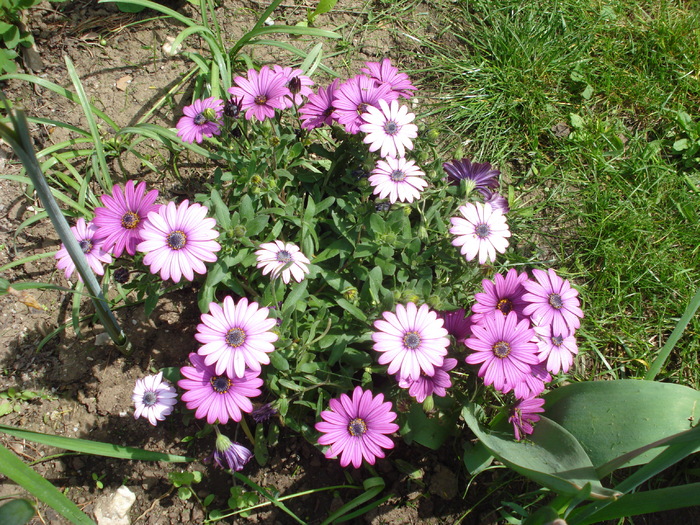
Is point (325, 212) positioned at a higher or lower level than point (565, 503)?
higher

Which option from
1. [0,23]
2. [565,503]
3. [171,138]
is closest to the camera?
[565,503]

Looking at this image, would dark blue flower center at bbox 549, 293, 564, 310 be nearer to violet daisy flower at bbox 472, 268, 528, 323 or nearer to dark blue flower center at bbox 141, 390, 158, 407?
violet daisy flower at bbox 472, 268, 528, 323

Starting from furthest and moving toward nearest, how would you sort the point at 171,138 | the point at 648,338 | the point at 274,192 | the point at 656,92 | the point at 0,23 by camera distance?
the point at 656,92, the point at 0,23, the point at 648,338, the point at 171,138, the point at 274,192

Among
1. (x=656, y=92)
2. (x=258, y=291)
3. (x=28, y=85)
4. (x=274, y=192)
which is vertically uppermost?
(x=28, y=85)

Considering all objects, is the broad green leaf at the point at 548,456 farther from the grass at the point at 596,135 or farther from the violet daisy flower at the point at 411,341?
the grass at the point at 596,135

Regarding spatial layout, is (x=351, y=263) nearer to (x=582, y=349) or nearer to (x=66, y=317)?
(x=582, y=349)

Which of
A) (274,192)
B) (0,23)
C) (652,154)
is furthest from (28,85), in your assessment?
(652,154)

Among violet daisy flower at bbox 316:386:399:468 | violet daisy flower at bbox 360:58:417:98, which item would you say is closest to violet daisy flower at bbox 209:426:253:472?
violet daisy flower at bbox 316:386:399:468

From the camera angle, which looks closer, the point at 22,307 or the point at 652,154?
the point at 22,307
